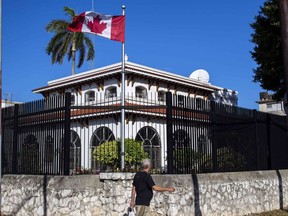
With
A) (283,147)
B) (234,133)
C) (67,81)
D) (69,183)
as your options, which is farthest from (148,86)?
(69,183)

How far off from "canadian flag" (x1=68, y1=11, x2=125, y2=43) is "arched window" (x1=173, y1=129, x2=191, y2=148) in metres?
3.96

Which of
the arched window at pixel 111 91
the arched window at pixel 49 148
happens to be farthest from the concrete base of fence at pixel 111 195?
the arched window at pixel 111 91

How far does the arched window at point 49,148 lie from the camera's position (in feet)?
35.9

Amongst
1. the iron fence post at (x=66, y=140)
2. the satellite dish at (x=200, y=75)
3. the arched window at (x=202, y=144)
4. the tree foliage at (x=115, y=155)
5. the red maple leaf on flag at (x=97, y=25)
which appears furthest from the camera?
the satellite dish at (x=200, y=75)

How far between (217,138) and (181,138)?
1.59 meters

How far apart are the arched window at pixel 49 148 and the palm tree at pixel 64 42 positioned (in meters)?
35.8

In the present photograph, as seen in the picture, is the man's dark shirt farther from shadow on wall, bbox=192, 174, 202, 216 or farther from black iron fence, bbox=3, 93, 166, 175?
black iron fence, bbox=3, 93, 166, 175

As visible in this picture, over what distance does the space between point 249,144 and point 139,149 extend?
11.8ft

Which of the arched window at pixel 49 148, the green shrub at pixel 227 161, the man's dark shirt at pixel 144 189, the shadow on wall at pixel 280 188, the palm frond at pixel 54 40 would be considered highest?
the palm frond at pixel 54 40

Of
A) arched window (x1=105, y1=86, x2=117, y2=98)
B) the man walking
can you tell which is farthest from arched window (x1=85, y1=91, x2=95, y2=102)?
the man walking

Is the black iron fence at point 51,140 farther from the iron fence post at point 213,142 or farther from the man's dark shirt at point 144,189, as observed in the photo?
the man's dark shirt at point 144,189

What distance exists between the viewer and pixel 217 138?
11672 millimetres

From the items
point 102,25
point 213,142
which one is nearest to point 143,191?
point 213,142

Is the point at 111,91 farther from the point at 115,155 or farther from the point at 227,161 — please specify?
the point at 227,161
